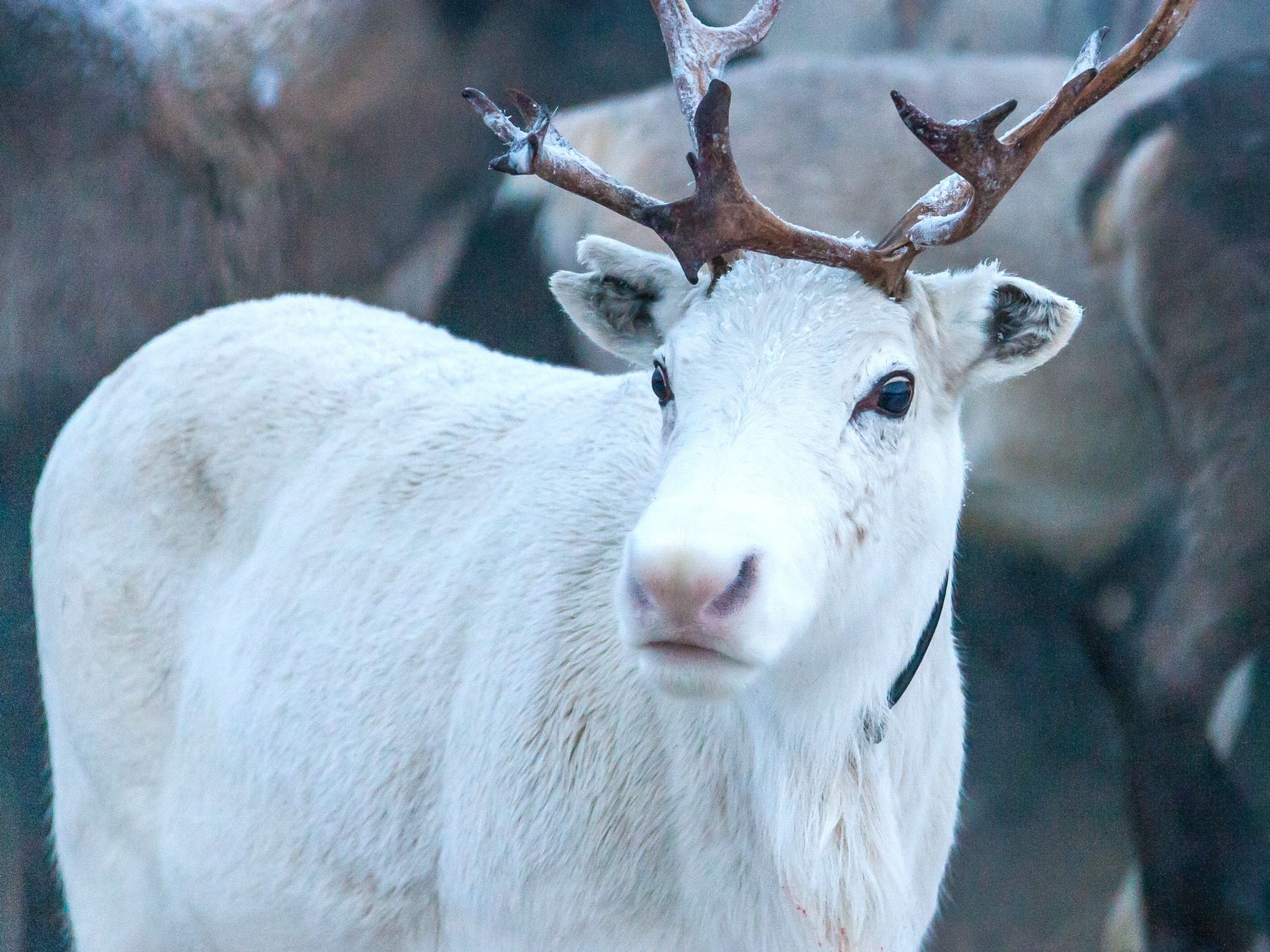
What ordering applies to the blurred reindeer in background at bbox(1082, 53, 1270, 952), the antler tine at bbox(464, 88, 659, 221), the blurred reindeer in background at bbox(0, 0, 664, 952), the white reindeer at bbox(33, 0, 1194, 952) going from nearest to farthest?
the white reindeer at bbox(33, 0, 1194, 952) < the antler tine at bbox(464, 88, 659, 221) < the blurred reindeer in background at bbox(1082, 53, 1270, 952) < the blurred reindeer in background at bbox(0, 0, 664, 952)

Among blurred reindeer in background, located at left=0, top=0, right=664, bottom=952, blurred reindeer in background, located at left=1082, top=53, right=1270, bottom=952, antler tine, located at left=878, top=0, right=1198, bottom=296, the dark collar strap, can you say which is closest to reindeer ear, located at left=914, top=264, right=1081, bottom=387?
antler tine, located at left=878, top=0, right=1198, bottom=296

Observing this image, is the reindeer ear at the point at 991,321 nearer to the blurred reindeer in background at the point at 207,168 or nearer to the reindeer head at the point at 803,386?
the reindeer head at the point at 803,386

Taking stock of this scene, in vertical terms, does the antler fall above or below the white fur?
above

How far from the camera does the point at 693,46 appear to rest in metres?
2.21

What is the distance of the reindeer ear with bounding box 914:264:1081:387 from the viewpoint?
193cm

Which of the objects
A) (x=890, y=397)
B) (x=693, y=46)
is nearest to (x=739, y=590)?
(x=890, y=397)

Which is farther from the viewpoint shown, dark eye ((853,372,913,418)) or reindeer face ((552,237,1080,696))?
dark eye ((853,372,913,418))

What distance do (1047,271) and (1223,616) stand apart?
1309 mm

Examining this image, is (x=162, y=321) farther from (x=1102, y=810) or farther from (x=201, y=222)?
(x=1102, y=810)

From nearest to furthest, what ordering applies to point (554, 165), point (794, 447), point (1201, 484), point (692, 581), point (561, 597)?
point (692, 581)
point (794, 447)
point (554, 165)
point (561, 597)
point (1201, 484)

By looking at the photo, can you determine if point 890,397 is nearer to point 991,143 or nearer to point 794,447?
point 794,447

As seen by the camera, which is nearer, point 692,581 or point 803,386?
point 692,581

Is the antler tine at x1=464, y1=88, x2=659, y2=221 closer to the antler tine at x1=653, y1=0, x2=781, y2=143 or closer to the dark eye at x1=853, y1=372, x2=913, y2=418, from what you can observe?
the antler tine at x1=653, y1=0, x2=781, y2=143

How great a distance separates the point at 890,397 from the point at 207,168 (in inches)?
134
